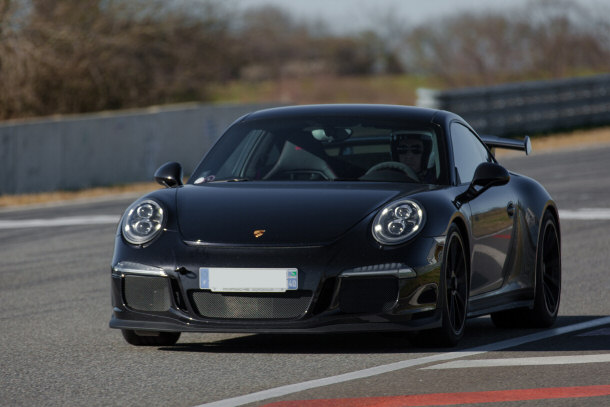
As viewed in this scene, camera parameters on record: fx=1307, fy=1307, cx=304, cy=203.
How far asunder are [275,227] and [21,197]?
1351 centimetres

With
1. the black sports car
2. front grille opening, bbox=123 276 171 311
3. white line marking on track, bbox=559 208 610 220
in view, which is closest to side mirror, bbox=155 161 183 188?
the black sports car

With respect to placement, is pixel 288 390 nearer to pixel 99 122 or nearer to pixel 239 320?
pixel 239 320

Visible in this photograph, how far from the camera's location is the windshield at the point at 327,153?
289 inches

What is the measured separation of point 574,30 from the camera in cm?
Answer: 4375

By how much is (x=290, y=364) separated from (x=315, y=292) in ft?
1.22

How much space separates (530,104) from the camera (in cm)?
2817

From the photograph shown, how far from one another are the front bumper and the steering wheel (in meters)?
0.87

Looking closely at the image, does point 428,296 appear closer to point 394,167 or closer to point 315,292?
point 315,292

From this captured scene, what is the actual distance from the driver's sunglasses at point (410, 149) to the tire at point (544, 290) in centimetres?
111

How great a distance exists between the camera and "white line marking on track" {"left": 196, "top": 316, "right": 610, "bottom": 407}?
213 inches

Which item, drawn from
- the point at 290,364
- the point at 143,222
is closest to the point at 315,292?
the point at 290,364

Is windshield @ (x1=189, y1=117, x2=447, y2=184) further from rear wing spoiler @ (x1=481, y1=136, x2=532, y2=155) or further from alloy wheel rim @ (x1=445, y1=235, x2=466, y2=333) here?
rear wing spoiler @ (x1=481, y1=136, x2=532, y2=155)

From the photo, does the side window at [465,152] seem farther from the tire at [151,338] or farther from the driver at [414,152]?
the tire at [151,338]

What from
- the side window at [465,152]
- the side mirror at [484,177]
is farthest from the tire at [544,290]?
the side mirror at [484,177]
